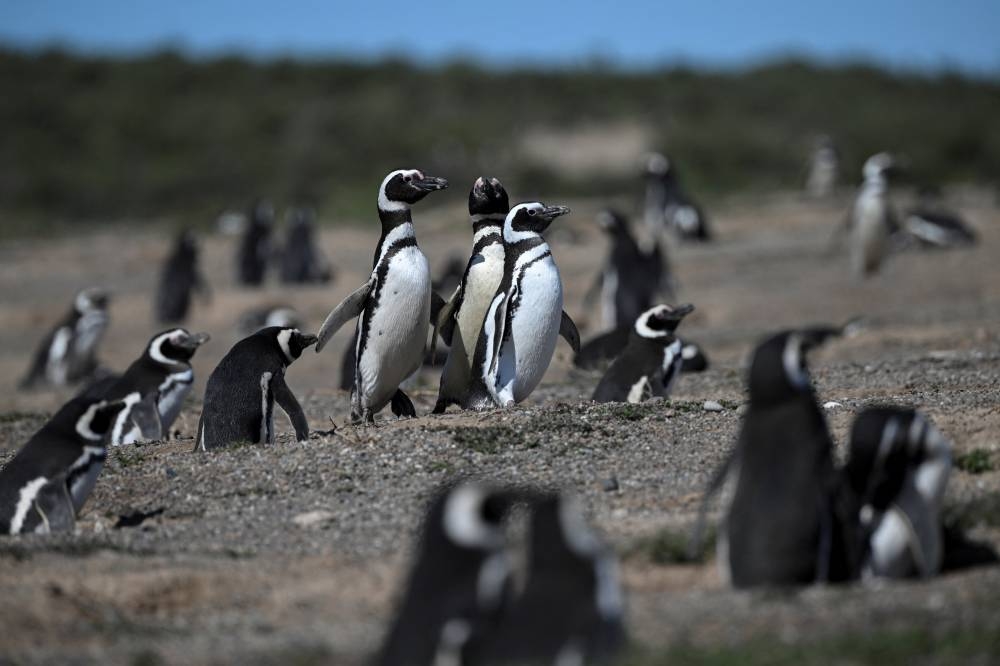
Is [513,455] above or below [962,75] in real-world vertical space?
below

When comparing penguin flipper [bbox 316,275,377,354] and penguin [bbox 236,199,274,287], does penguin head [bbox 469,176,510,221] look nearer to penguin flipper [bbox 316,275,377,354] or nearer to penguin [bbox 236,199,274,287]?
penguin flipper [bbox 316,275,377,354]

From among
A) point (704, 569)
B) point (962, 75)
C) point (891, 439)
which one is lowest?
point (704, 569)

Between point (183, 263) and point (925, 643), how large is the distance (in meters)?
16.5

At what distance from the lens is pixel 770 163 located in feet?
119

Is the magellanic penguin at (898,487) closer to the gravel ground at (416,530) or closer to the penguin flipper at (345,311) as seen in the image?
the gravel ground at (416,530)

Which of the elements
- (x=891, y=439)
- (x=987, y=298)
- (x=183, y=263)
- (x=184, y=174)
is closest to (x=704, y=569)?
(x=891, y=439)

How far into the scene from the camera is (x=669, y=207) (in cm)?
2377

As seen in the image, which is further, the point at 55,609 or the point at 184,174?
the point at 184,174

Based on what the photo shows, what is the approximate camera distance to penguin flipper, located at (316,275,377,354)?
796cm

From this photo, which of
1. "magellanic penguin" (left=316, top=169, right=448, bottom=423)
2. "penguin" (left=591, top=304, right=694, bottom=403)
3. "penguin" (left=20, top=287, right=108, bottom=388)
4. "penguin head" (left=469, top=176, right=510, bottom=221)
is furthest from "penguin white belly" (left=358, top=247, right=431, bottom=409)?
"penguin" (left=20, top=287, right=108, bottom=388)

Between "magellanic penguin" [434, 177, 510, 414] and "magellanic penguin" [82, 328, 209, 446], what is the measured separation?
182cm

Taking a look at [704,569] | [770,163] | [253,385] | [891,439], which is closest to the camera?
[891,439]

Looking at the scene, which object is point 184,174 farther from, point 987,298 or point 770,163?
point 987,298

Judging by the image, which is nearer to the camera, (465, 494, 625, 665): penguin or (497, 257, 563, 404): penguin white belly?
(465, 494, 625, 665): penguin
